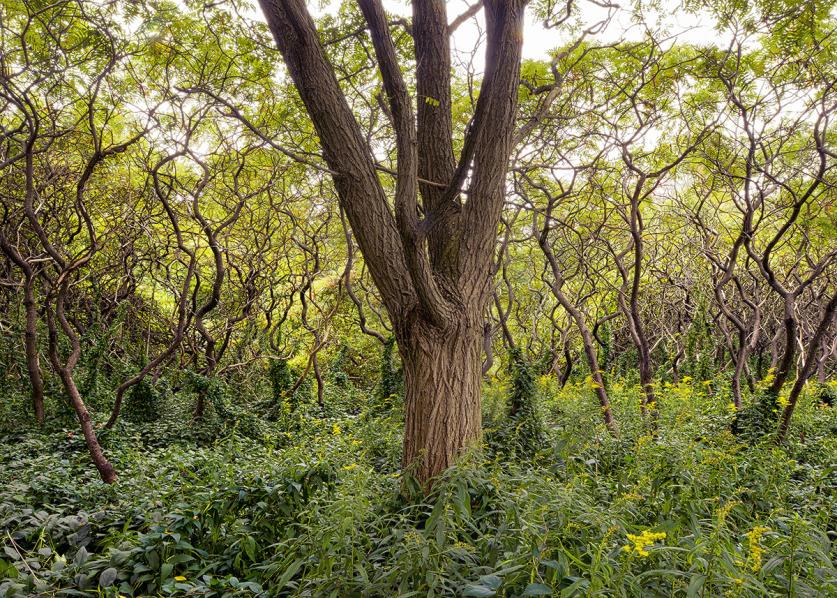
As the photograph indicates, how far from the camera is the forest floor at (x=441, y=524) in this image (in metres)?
2.24

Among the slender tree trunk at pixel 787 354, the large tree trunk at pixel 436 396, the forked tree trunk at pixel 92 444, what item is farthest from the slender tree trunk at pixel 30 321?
the slender tree trunk at pixel 787 354

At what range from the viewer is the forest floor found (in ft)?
7.34

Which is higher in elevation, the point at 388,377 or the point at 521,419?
the point at 388,377

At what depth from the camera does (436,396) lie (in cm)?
366

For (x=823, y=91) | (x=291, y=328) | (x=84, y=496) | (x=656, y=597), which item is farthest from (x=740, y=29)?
(x=291, y=328)

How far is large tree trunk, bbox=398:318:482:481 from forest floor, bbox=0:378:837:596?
0.20 meters

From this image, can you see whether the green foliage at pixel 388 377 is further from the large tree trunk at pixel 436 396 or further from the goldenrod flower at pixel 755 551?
the goldenrod flower at pixel 755 551

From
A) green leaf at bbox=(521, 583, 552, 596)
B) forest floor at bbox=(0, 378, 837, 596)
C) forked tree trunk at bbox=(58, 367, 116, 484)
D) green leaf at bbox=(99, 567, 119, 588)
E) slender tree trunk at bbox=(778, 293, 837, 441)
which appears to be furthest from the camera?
forked tree trunk at bbox=(58, 367, 116, 484)

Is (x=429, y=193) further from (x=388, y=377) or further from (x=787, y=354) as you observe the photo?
(x=388, y=377)

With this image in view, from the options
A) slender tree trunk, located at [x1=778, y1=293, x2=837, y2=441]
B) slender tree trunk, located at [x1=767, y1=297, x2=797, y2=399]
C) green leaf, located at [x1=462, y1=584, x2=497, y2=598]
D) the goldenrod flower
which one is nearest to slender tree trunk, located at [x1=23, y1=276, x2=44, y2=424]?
green leaf, located at [x1=462, y1=584, x2=497, y2=598]

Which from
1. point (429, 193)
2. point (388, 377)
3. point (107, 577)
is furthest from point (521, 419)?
point (107, 577)

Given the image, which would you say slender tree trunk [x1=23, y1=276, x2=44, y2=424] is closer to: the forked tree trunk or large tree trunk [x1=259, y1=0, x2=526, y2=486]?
the forked tree trunk

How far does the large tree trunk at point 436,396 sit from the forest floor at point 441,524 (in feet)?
0.66

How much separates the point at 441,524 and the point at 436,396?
3.71ft
